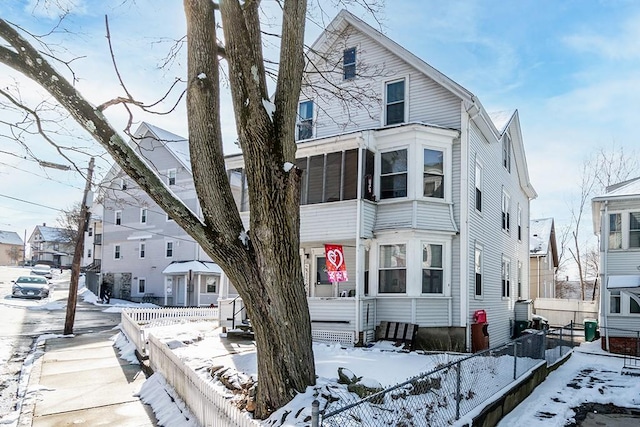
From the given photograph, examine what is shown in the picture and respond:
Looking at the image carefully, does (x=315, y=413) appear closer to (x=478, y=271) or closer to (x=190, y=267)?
(x=478, y=271)

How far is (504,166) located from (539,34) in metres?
8.94

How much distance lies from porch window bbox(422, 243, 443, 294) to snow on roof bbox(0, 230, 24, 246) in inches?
3707

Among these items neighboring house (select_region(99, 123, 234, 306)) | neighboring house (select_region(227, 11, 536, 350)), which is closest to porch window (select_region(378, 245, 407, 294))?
neighboring house (select_region(227, 11, 536, 350))

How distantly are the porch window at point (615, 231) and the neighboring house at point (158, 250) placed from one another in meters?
19.7

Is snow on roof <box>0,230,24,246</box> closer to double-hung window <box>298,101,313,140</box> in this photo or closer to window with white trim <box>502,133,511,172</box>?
double-hung window <box>298,101,313,140</box>

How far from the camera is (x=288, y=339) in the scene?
5566 mm

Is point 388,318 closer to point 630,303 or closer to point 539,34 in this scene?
point 539,34

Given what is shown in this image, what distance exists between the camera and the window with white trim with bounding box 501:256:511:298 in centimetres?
1852

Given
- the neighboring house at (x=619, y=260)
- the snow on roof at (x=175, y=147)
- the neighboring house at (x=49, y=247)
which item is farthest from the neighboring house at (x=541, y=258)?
the neighboring house at (x=49, y=247)

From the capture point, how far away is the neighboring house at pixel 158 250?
1208 inches

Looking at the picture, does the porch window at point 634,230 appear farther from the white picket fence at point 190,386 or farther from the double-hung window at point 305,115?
the white picket fence at point 190,386

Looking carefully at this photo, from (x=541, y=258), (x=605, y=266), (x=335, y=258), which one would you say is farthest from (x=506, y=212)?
(x=541, y=258)

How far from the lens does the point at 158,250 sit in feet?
110

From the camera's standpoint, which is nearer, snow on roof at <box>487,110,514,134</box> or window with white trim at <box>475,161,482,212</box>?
window with white trim at <box>475,161,482,212</box>
